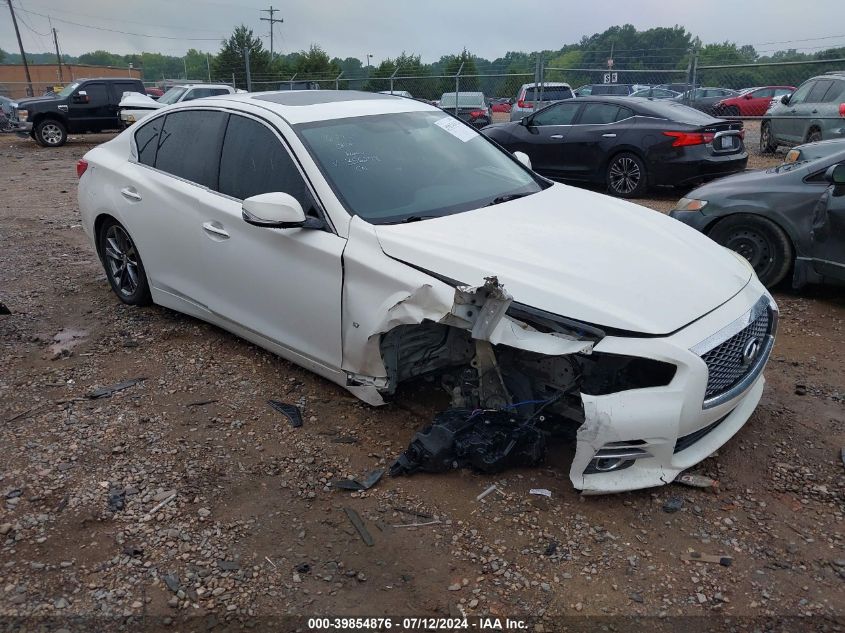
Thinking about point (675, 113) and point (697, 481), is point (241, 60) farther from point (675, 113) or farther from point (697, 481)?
point (697, 481)

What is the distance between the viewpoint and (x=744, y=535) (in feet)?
9.27

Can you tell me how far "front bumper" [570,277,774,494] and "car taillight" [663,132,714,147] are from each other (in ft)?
23.6

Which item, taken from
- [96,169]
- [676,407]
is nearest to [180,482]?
[676,407]

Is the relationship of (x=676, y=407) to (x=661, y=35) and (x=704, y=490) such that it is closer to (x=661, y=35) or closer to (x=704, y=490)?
(x=704, y=490)

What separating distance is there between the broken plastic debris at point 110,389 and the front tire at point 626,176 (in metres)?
7.74

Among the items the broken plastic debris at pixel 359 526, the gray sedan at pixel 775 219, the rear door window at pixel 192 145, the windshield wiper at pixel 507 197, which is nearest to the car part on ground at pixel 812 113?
the gray sedan at pixel 775 219

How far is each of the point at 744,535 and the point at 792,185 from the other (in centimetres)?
377

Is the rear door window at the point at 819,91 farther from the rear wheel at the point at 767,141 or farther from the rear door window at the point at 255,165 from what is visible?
the rear door window at the point at 255,165

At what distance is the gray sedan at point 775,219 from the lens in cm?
530

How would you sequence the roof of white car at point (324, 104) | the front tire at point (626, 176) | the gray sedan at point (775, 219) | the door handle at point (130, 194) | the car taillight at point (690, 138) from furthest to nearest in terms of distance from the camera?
the front tire at point (626, 176)
the car taillight at point (690, 138)
the gray sedan at point (775, 219)
the door handle at point (130, 194)
the roof of white car at point (324, 104)

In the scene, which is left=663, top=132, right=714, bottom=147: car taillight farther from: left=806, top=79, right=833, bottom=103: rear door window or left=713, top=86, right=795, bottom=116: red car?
left=713, top=86, right=795, bottom=116: red car

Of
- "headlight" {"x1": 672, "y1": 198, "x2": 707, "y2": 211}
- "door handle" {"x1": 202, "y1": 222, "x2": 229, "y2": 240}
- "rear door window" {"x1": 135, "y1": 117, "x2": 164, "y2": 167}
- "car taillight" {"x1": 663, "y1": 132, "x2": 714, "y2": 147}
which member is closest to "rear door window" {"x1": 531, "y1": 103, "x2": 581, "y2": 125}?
"car taillight" {"x1": 663, "y1": 132, "x2": 714, "y2": 147}

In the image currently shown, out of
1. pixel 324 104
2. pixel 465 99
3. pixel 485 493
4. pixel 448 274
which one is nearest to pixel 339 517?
pixel 485 493

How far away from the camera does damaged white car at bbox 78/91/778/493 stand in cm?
288
